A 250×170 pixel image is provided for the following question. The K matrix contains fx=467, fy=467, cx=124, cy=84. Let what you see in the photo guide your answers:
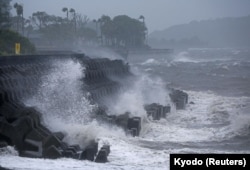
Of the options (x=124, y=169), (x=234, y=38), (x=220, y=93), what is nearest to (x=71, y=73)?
(x=124, y=169)

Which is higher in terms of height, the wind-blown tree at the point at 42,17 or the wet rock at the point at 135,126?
the wind-blown tree at the point at 42,17

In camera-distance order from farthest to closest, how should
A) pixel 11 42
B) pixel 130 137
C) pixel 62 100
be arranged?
pixel 11 42, pixel 62 100, pixel 130 137

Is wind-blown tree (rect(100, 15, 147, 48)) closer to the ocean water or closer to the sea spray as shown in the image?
the ocean water

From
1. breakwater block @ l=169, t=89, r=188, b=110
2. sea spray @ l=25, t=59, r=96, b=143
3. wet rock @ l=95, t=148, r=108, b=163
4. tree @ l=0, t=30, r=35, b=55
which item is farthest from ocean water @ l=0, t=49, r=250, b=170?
tree @ l=0, t=30, r=35, b=55

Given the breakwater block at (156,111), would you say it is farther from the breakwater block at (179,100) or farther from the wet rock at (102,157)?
the wet rock at (102,157)

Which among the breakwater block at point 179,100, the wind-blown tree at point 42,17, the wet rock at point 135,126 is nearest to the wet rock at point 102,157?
the wet rock at point 135,126

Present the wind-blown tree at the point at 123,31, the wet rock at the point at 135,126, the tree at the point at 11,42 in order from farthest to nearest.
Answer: the wind-blown tree at the point at 123,31 → the tree at the point at 11,42 → the wet rock at the point at 135,126

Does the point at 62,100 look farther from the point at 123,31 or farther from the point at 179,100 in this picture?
the point at 123,31

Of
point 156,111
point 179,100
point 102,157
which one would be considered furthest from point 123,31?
point 102,157

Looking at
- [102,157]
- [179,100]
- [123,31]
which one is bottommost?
[102,157]

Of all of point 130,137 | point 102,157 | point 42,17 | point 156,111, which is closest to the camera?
point 102,157

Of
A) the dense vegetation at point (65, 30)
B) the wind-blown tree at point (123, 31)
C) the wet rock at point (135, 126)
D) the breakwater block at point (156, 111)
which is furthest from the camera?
the wind-blown tree at point (123, 31)

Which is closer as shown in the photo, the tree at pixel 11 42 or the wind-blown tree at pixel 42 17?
the tree at pixel 11 42

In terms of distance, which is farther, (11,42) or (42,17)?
(42,17)
